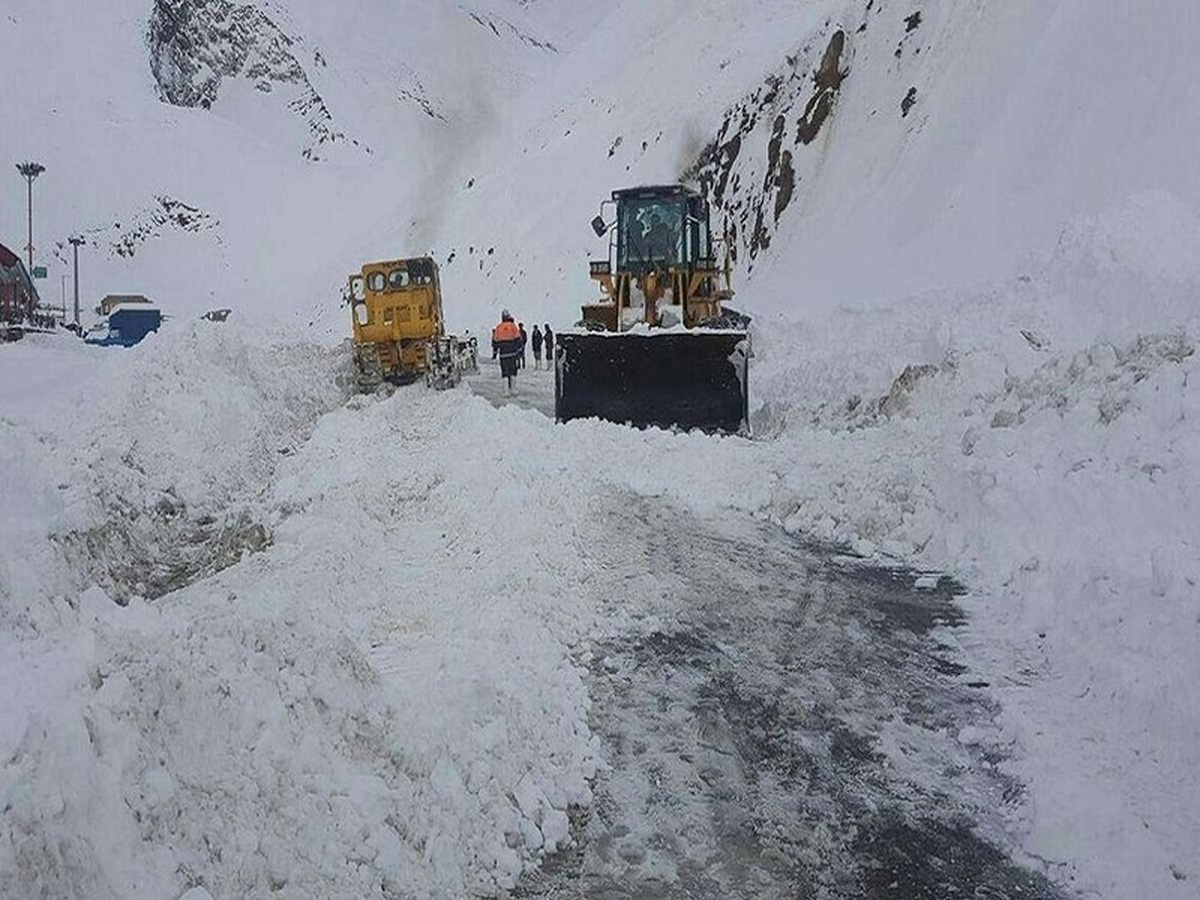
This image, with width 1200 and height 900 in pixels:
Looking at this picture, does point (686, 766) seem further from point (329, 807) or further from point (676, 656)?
point (329, 807)

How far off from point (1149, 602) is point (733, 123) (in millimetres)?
31511

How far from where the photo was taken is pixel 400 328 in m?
21.6

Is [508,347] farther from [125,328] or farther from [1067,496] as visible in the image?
[125,328]

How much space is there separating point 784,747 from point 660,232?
1287cm

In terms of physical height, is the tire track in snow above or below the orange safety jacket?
below

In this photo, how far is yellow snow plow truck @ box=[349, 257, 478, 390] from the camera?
69.2 feet

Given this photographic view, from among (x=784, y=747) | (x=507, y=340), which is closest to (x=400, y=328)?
(x=507, y=340)

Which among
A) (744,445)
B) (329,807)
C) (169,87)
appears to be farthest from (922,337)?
(169,87)

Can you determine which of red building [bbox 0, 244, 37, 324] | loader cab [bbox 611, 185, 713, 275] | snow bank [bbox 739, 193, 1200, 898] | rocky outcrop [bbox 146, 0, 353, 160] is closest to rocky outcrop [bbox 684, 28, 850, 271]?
loader cab [bbox 611, 185, 713, 275]

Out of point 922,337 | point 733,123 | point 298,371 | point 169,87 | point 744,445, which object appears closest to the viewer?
point 744,445

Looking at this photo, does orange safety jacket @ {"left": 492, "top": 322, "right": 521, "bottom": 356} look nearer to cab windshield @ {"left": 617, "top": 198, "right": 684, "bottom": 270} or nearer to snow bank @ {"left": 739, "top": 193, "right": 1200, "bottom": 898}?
cab windshield @ {"left": 617, "top": 198, "right": 684, "bottom": 270}

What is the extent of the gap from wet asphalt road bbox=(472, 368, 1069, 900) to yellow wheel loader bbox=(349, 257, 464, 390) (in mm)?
14136

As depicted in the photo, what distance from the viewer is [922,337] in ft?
48.1

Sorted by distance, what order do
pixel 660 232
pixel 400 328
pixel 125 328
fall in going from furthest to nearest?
pixel 125 328, pixel 400 328, pixel 660 232
